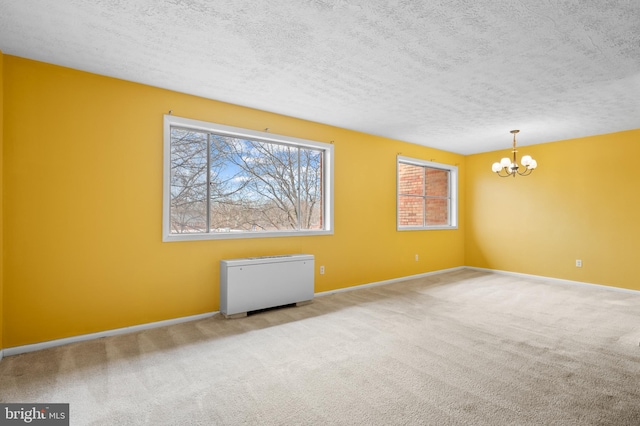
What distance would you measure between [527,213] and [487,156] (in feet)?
4.66

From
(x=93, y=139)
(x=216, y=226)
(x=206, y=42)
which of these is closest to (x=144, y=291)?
(x=216, y=226)

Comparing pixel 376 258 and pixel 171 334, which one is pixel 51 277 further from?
pixel 376 258

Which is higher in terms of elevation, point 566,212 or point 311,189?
point 311,189

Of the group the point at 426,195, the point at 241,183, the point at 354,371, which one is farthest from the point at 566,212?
the point at 241,183

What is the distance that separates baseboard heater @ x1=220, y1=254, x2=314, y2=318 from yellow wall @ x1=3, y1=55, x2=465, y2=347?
268 millimetres

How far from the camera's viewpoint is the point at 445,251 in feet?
21.7

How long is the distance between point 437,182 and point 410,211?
1.13 meters

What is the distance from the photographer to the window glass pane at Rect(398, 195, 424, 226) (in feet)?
19.7

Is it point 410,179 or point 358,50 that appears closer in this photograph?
point 358,50

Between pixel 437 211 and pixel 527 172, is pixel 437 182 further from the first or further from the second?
pixel 527 172

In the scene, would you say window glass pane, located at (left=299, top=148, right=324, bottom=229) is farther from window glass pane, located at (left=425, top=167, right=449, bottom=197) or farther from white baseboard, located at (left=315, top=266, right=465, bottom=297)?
window glass pane, located at (left=425, top=167, right=449, bottom=197)

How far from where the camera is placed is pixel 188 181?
12.0ft

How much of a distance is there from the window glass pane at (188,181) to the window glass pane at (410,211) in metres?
3.60

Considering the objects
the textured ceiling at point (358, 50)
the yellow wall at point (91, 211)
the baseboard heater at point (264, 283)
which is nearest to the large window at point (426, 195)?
the textured ceiling at point (358, 50)
